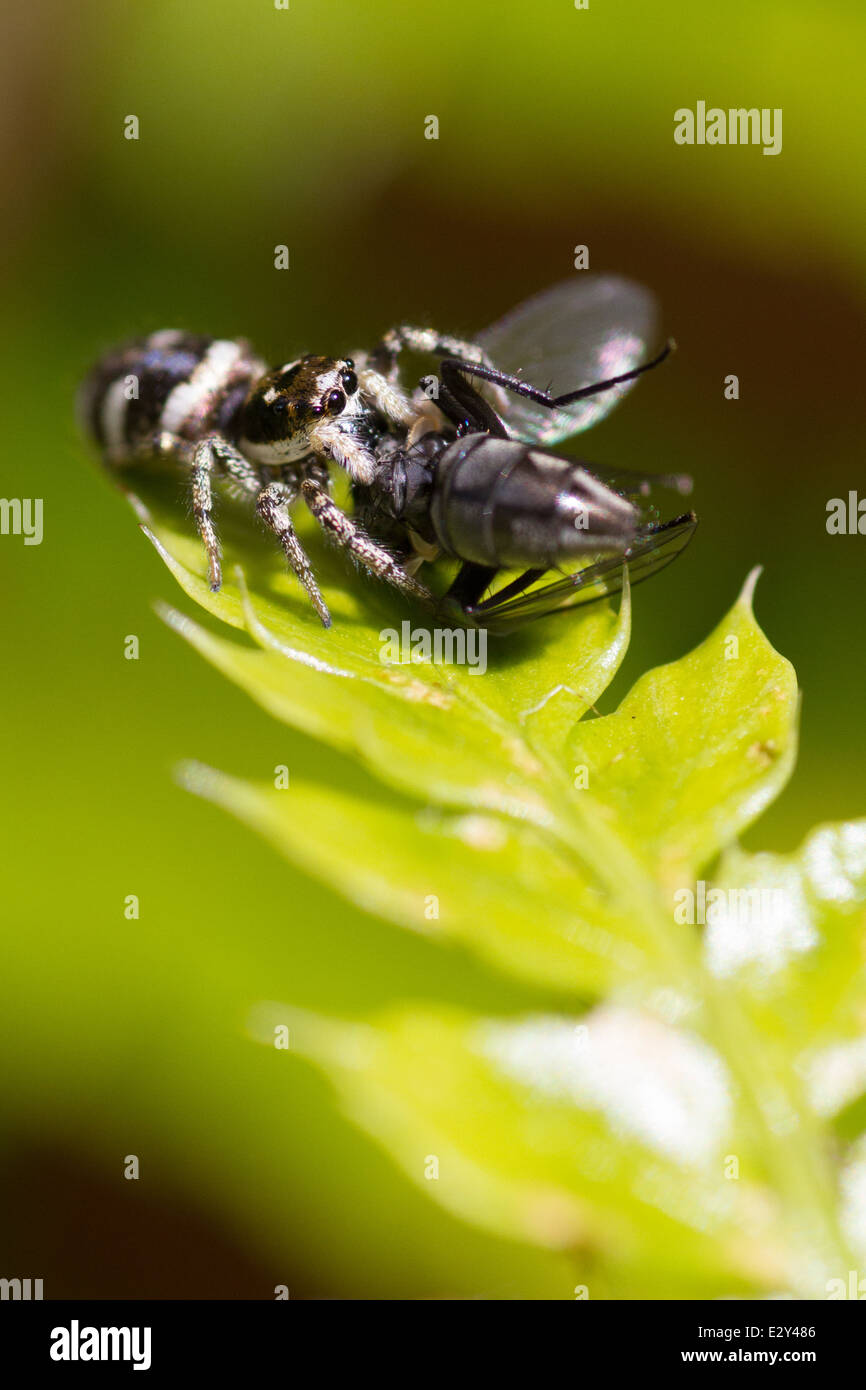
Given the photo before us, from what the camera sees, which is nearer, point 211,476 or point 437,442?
point 437,442

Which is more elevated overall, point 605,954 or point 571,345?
point 571,345

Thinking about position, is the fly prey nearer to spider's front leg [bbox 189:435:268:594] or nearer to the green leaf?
spider's front leg [bbox 189:435:268:594]

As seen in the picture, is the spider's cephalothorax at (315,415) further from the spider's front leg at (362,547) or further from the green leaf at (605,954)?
the green leaf at (605,954)

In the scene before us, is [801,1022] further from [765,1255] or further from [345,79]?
[345,79]

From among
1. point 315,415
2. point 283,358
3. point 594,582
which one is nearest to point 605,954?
point 594,582

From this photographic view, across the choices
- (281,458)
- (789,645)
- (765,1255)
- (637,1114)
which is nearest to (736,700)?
(637,1114)

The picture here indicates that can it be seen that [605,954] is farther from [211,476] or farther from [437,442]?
[211,476]
